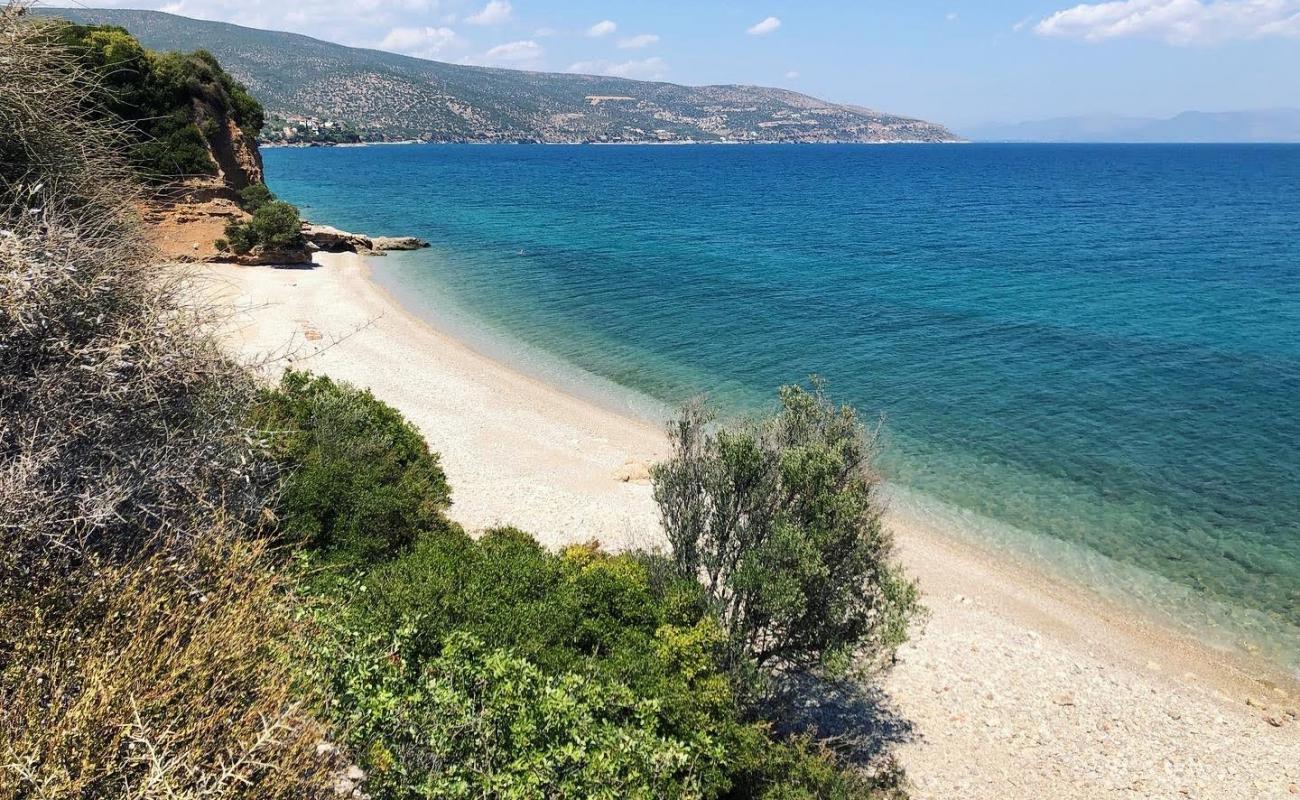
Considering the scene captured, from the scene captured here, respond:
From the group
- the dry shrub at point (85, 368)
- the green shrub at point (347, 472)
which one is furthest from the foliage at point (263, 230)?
the dry shrub at point (85, 368)

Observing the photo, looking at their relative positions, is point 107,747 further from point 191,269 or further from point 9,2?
point 9,2

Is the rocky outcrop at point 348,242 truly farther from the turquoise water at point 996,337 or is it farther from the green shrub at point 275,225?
the green shrub at point 275,225

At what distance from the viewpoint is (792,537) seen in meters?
9.88

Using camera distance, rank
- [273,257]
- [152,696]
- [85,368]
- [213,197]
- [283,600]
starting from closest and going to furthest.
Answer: [152,696]
[85,368]
[283,600]
[213,197]
[273,257]

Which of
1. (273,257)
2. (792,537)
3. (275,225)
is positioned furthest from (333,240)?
(792,537)

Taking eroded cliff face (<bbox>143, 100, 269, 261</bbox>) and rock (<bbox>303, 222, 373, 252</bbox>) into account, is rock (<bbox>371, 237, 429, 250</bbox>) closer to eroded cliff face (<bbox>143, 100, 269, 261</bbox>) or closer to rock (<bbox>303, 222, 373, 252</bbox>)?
rock (<bbox>303, 222, 373, 252</bbox>)

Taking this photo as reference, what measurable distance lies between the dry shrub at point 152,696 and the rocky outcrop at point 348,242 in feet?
141

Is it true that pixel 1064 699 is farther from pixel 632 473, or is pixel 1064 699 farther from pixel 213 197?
pixel 213 197

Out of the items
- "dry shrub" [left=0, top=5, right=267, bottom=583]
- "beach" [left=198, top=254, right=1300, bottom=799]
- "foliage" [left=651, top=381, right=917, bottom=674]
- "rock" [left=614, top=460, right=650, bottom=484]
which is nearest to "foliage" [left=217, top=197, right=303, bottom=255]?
"beach" [left=198, top=254, right=1300, bottom=799]

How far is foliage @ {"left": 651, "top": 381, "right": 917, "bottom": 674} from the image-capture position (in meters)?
9.95

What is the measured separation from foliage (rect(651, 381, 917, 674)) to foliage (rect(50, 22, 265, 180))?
2843cm

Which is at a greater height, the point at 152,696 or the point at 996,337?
the point at 152,696

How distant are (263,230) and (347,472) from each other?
3194 cm

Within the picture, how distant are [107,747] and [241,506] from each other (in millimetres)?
5415
